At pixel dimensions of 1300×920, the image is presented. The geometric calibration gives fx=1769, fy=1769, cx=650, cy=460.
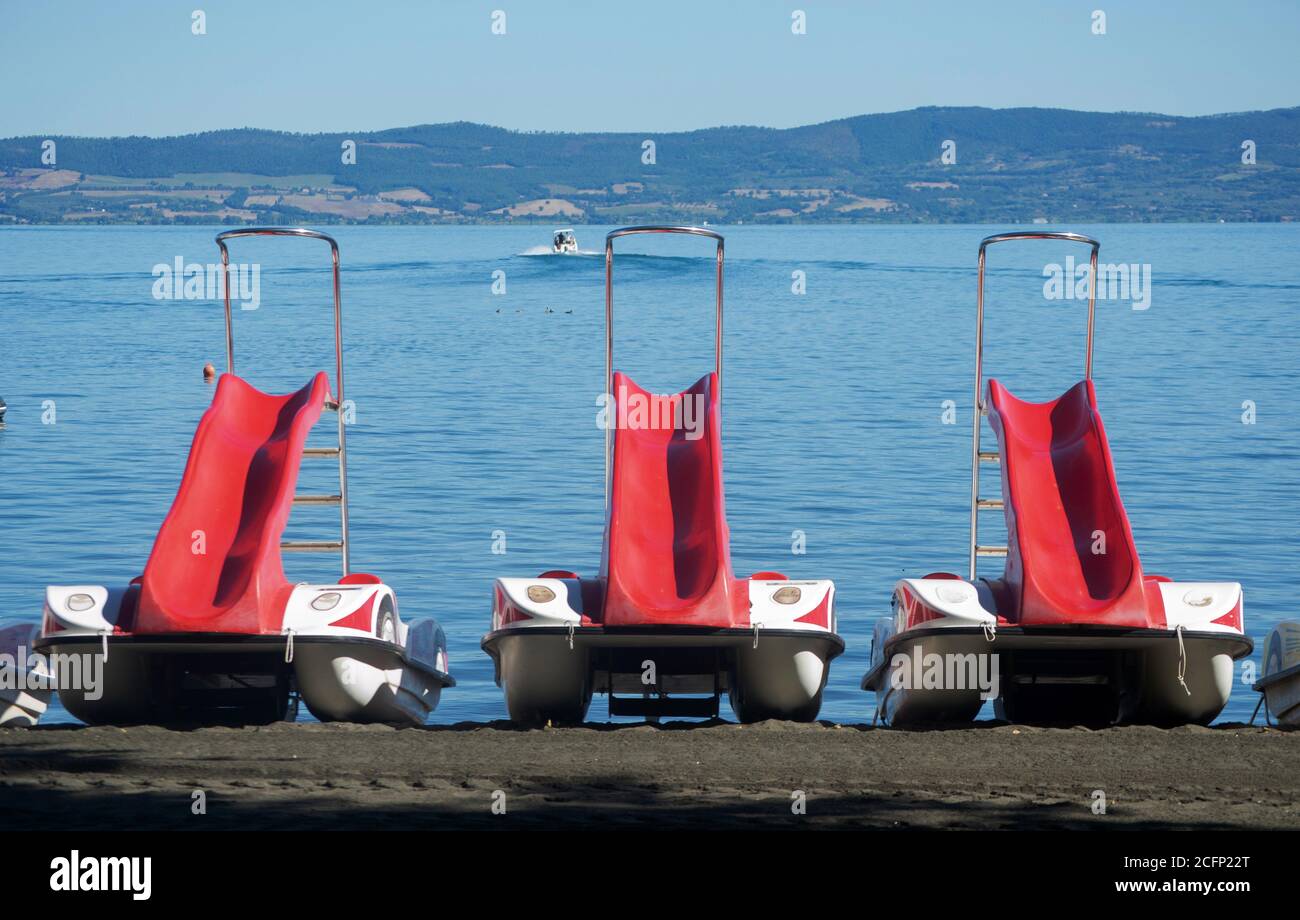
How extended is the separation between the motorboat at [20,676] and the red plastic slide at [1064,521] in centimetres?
574

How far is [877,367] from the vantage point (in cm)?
4728

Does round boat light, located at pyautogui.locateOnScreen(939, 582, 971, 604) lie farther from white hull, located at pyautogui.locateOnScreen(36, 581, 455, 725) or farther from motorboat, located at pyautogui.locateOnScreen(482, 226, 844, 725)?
white hull, located at pyautogui.locateOnScreen(36, 581, 455, 725)

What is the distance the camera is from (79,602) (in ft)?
32.6

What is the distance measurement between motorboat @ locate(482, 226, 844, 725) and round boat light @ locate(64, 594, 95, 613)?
2.24 metres

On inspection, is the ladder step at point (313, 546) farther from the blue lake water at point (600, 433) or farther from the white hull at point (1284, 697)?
the white hull at point (1284, 697)

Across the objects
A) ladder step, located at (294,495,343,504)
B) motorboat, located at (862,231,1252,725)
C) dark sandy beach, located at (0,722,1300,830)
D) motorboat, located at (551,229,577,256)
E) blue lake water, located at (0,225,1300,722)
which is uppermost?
motorboat, located at (551,229,577,256)

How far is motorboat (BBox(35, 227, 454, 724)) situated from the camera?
31.8 ft

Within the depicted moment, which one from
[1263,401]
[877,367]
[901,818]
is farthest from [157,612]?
[877,367]

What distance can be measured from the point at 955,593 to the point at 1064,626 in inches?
26.8

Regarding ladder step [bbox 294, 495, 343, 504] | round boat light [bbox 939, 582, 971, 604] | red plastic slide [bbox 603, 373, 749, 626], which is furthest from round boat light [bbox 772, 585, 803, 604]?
ladder step [bbox 294, 495, 343, 504]

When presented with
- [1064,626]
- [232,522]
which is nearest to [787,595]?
[1064,626]

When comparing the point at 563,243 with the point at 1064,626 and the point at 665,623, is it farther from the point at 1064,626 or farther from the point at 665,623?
the point at 1064,626
